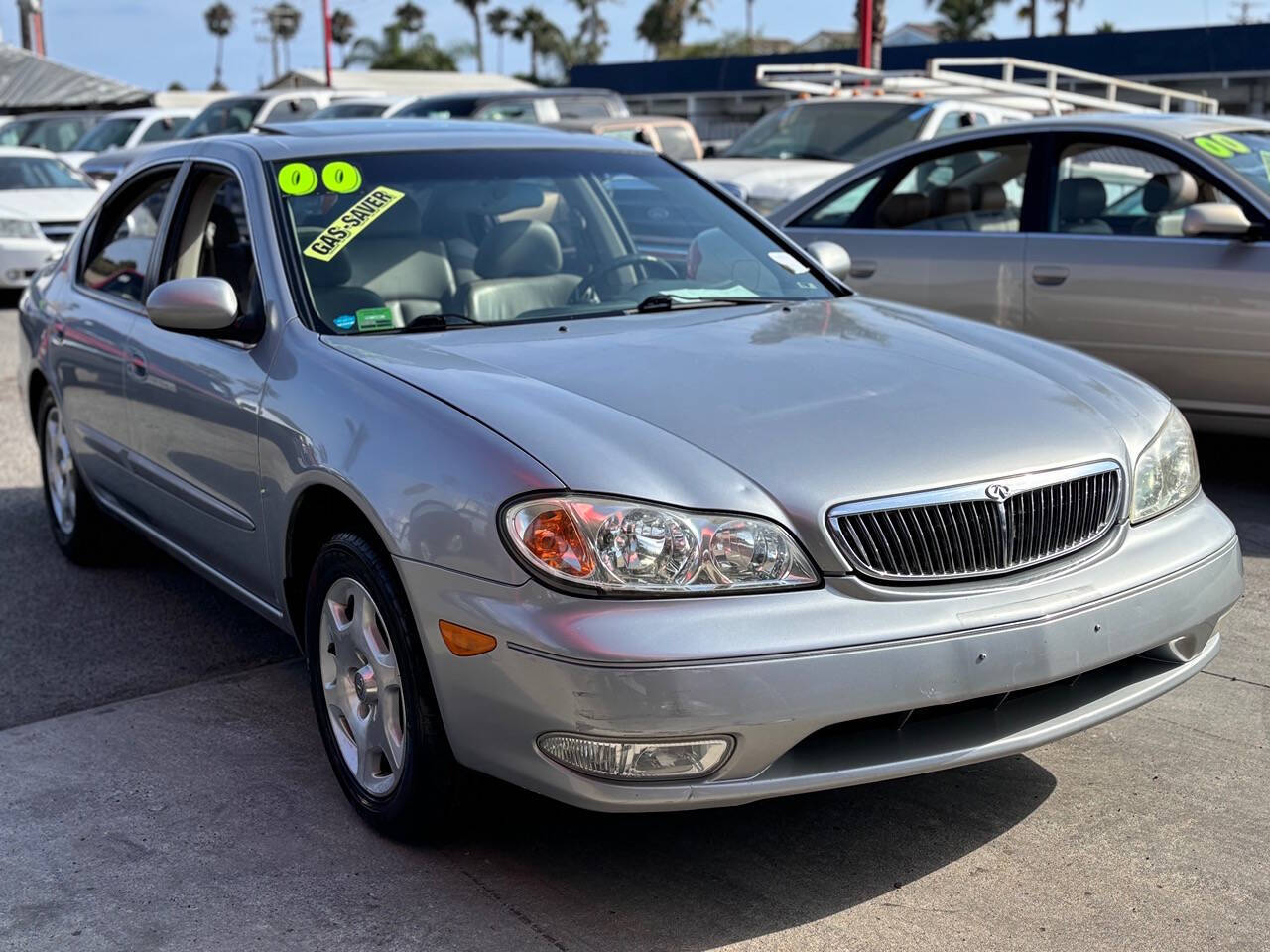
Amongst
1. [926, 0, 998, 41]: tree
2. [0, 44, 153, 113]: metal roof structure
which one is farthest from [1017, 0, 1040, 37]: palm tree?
[0, 44, 153, 113]: metal roof structure

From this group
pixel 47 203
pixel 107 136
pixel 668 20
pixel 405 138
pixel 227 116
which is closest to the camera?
pixel 405 138

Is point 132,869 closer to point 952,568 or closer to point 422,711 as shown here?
point 422,711

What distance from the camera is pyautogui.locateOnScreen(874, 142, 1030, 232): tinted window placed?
721 cm

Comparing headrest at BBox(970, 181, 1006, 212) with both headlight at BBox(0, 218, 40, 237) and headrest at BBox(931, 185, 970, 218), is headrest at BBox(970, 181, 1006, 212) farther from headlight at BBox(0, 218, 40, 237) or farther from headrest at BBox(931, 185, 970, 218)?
headlight at BBox(0, 218, 40, 237)

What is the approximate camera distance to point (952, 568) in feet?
10.0

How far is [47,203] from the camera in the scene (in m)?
15.1

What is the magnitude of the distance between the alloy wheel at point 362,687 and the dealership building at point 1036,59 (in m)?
20.6

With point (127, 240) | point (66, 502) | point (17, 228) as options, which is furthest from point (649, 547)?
point (17, 228)

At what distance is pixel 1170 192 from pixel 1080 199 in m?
0.37

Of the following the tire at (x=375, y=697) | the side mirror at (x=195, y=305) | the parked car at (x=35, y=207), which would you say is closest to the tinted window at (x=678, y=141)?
the parked car at (x=35, y=207)

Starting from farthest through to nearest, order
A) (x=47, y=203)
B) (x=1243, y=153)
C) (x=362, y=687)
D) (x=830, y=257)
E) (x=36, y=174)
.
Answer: (x=36, y=174) → (x=47, y=203) → (x=1243, y=153) → (x=830, y=257) → (x=362, y=687)

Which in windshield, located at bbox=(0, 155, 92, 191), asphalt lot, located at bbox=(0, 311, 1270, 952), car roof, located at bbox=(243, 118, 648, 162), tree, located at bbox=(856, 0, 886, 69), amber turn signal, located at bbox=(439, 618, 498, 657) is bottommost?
asphalt lot, located at bbox=(0, 311, 1270, 952)

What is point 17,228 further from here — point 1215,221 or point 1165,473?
point 1165,473

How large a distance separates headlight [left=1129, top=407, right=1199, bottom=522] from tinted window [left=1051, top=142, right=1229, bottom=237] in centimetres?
306
